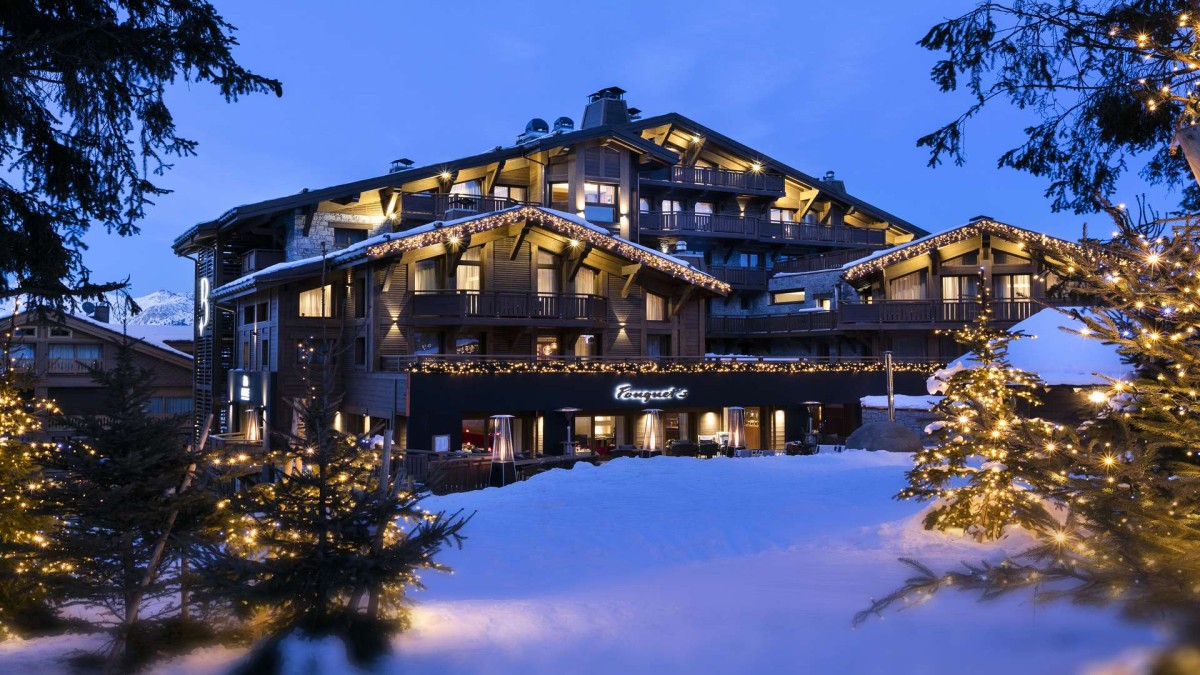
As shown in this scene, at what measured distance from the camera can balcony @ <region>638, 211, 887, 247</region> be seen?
44.0 meters

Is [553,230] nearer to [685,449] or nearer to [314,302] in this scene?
[314,302]

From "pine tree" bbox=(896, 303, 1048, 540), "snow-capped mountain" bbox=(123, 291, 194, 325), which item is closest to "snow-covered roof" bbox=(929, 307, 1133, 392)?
"pine tree" bbox=(896, 303, 1048, 540)

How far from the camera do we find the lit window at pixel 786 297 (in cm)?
4506

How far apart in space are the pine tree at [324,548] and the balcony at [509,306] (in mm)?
22486

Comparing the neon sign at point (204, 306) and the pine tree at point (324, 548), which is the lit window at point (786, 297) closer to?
the neon sign at point (204, 306)

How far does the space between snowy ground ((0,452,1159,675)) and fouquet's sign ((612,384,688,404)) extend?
1395 cm

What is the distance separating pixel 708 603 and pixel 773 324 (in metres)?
36.3

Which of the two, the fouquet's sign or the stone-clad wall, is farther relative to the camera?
the stone-clad wall

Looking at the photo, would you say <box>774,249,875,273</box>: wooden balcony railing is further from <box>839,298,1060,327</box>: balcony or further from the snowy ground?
the snowy ground

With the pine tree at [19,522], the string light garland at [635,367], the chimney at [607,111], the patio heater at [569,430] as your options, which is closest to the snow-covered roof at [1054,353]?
the string light garland at [635,367]

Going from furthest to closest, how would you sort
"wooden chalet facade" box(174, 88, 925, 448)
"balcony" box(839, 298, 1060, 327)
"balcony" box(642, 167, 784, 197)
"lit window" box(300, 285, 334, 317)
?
"balcony" box(642, 167, 784, 197) → "balcony" box(839, 298, 1060, 327) → "lit window" box(300, 285, 334, 317) → "wooden chalet facade" box(174, 88, 925, 448)

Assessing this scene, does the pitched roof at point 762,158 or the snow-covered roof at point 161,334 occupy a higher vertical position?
the pitched roof at point 762,158

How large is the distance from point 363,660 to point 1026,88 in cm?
1008

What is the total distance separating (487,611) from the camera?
28.8ft
